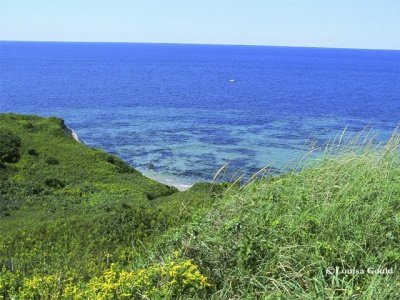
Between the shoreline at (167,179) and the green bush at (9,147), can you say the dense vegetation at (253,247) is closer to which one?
the green bush at (9,147)

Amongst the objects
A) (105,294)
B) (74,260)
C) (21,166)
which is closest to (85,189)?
(21,166)

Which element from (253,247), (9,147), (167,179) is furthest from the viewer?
(167,179)

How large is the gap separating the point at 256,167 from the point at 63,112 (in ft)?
135

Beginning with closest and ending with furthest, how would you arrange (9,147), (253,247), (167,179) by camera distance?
1. (253,247)
2. (9,147)
3. (167,179)

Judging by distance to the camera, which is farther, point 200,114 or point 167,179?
point 200,114

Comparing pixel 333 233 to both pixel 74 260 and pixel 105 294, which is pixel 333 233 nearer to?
pixel 105 294

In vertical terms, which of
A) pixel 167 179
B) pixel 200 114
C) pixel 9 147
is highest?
pixel 9 147

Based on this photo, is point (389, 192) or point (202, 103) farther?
point (202, 103)

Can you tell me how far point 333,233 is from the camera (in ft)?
21.6

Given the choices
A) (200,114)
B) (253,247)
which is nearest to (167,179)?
(253,247)

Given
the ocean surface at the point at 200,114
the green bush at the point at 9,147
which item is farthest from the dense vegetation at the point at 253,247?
the green bush at the point at 9,147

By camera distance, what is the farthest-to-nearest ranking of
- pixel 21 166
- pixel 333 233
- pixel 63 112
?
pixel 63 112 → pixel 21 166 → pixel 333 233

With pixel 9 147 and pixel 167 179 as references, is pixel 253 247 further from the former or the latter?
pixel 167 179

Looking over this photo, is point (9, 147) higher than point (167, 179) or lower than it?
higher
